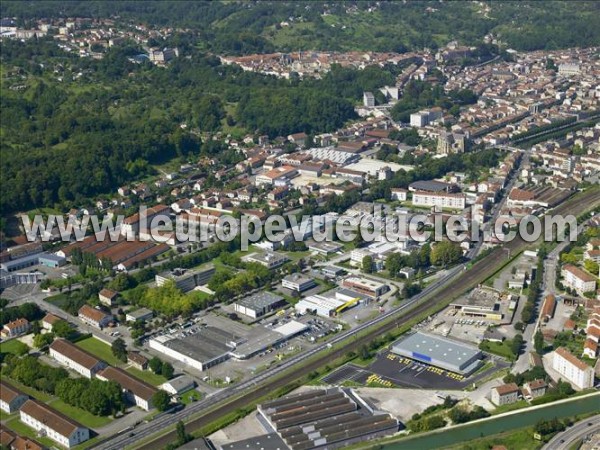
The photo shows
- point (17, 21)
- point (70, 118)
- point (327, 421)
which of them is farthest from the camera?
point (17, 21)

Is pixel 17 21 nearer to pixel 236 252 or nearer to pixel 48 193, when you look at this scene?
pixel 48 193

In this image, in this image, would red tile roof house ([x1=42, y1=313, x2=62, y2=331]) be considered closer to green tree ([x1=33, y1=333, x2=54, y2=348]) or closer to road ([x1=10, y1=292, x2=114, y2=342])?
road ([x1=10, y1=292, x2=114, y2=342])

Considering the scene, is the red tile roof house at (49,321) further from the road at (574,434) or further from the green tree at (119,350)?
the road at (574,434)

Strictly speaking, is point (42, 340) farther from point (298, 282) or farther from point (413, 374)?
point (413, 374)

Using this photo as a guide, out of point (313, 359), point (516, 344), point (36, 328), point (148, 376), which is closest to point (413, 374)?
point (313, 359)

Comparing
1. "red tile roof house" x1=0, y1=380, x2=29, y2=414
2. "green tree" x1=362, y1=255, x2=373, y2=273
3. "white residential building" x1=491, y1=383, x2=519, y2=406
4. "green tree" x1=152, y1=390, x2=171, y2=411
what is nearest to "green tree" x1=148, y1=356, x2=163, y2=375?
"green tree" x1=152, y1=390, x2=171, y2=411

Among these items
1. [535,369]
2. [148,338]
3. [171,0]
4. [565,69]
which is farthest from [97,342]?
[171,0]
